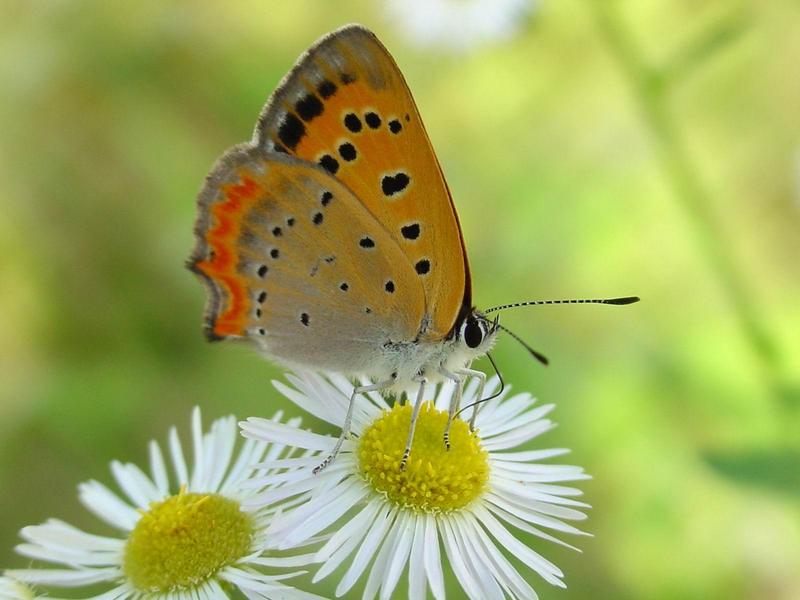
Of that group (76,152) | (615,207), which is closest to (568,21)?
(615,207)

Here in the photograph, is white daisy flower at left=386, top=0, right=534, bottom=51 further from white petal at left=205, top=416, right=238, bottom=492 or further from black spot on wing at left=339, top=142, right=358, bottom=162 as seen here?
white petal at left=205, top=416, right=238, bottom=492

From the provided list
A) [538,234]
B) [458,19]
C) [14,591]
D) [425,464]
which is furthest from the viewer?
[458,19]

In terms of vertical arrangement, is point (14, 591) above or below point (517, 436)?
below

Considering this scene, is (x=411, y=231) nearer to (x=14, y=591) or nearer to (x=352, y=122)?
(x=352, y=122)

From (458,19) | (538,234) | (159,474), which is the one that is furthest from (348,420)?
(458,19)

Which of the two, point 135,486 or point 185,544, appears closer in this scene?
point 185,544

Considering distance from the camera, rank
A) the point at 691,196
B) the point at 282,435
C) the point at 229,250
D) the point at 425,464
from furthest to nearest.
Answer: the point at 691,196 < the point at 229,250 < the point at 425,464 < the point at 282,435
